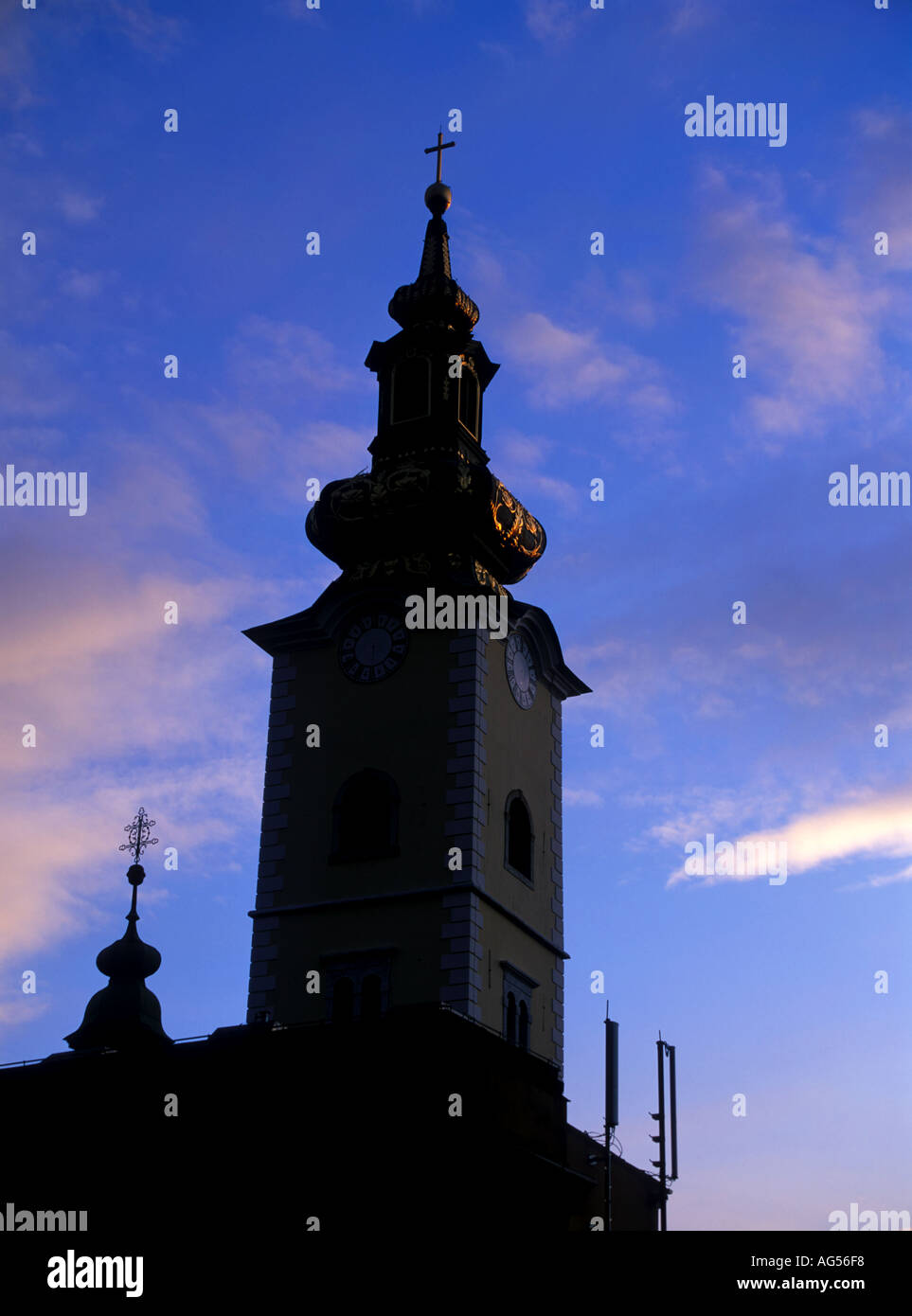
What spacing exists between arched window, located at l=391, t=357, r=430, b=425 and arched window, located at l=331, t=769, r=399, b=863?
9320 mm

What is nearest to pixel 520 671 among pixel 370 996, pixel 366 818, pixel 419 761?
pixel 419 761

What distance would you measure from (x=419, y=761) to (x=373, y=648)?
9.62 feet

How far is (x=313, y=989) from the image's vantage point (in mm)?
34906

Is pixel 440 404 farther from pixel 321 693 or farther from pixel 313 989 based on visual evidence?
pixel 313 989

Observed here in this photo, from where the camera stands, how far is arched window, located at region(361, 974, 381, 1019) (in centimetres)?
3438

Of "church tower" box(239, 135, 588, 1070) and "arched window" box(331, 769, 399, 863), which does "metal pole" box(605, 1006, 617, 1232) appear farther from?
"arched window" box(331, 769, 399, 863)

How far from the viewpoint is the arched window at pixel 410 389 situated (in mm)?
41875

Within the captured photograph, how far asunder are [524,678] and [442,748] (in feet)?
12.6

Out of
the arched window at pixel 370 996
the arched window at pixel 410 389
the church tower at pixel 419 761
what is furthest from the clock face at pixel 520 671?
the arched window at pixel 370 996

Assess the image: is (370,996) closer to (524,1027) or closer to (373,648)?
(524,1027)

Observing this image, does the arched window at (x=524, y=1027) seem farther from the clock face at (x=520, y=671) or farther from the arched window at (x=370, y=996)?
the clock face at (x=520, y=671)

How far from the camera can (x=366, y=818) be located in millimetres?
36438
